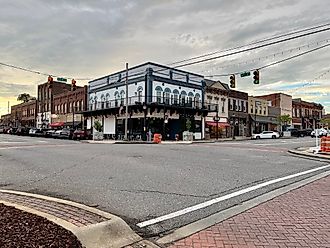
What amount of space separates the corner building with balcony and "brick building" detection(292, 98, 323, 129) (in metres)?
37.8

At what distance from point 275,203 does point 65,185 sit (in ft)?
16.9

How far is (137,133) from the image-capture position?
136 ft

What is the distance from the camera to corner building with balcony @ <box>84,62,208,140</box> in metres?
40.2

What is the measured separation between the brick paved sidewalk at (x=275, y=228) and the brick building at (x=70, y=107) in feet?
166

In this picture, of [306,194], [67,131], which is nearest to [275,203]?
[306,194]

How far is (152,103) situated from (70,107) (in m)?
27.9

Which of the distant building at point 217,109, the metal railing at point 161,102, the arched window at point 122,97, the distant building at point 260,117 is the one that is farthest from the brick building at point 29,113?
the distant building at point 260,117

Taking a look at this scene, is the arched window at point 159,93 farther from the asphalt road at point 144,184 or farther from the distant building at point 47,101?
the distant building at point 47,101

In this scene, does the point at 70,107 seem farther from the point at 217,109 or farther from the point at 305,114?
the point at 305,114

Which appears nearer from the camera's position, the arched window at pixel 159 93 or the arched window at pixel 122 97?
the arched window at pixel 159 93

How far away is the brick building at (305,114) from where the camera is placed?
76688 millimetres

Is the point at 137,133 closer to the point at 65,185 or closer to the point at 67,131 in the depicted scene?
the point at 67,131

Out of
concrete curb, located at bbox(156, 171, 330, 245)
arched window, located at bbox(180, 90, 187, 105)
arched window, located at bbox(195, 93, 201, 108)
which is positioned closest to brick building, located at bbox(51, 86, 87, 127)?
arched window, located at bbox(180, 90, 187, 105)

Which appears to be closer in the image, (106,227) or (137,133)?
(106,227)
